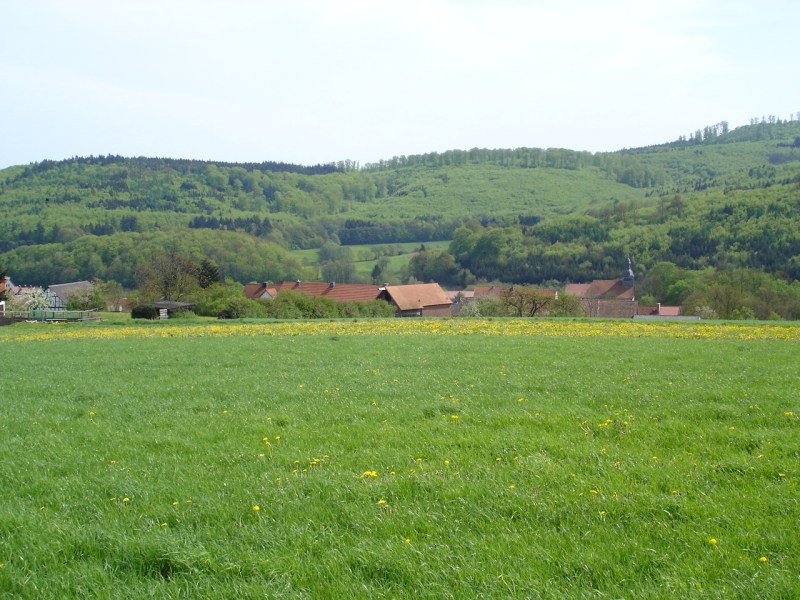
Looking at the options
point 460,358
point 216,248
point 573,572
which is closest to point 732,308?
point 460,358

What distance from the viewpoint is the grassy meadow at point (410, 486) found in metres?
4.99

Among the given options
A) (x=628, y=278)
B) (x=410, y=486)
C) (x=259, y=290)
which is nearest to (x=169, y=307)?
(x=259, y=290)

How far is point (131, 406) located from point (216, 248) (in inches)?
4420

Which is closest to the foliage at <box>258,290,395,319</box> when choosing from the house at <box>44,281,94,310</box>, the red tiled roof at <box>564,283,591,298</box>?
the house at <box>44,281,94,310</box>

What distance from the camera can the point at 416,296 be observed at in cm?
9212

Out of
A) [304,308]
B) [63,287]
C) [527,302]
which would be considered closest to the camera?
[527,302]

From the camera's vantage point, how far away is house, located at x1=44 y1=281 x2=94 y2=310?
100188 mm

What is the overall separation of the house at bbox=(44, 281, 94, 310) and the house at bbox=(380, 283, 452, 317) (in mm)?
47230

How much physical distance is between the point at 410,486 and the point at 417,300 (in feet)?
278

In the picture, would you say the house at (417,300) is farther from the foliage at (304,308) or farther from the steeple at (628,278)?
the steeple at (628,278)

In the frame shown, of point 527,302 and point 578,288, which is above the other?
point 527,302

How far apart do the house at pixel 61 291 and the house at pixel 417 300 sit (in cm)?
4723

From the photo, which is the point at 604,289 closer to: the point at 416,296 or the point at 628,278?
the point at 628,278

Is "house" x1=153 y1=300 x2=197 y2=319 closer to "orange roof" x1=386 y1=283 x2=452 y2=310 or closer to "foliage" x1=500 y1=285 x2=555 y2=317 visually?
"orange roof" x1=386 y1=283 x2=452 y2=310
